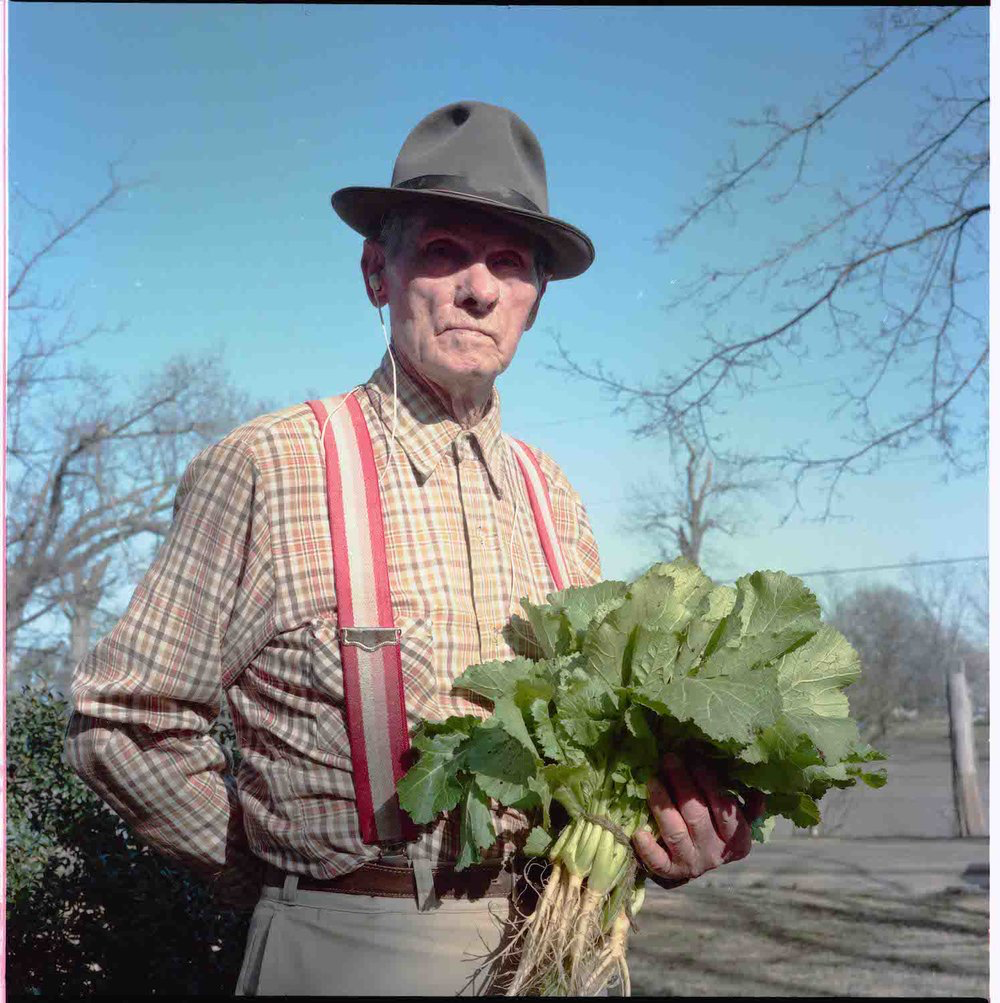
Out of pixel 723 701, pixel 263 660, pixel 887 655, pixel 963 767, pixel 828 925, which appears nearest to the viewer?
pixel 723 701

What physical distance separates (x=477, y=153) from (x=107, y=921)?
7.94 ft

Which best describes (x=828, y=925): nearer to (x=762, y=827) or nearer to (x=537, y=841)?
(x=762, y=827)

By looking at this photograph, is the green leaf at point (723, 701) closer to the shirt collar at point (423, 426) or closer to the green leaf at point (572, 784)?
the green leaf at point (572, 784)

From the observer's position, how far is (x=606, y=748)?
1688 millimetres

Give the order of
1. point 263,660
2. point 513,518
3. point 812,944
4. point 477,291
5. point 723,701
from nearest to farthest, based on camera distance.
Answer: point 723,701
point 263,660
point 477,291
point 513,518
point 812,944

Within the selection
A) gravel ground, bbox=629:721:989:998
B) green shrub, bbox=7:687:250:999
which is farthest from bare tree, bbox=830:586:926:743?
green shrub, bbox=7:687:250:999

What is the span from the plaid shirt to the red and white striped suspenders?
3 centimetres

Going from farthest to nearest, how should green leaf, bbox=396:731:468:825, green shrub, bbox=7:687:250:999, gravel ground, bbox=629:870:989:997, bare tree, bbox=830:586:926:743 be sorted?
bare tree, bbox=830:586:926:743 < gravel ground, bbox=629:870:989:997 < green shrub, bbox=7:687:250:999 < green leaf, bbox=396:731:468:825

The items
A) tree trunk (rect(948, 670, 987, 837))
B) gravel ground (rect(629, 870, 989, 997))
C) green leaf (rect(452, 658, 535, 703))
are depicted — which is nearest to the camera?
green leaf (rect(452, 658, 535, 703))

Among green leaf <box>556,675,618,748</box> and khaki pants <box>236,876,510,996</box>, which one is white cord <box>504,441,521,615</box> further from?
khaki pants <box>236,876,510,996</box>

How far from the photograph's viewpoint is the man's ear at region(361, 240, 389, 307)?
2.20 metres

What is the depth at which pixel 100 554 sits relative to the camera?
10.3 m

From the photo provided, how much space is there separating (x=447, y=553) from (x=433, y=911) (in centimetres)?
59

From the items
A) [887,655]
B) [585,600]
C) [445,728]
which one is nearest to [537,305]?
[585,600]
